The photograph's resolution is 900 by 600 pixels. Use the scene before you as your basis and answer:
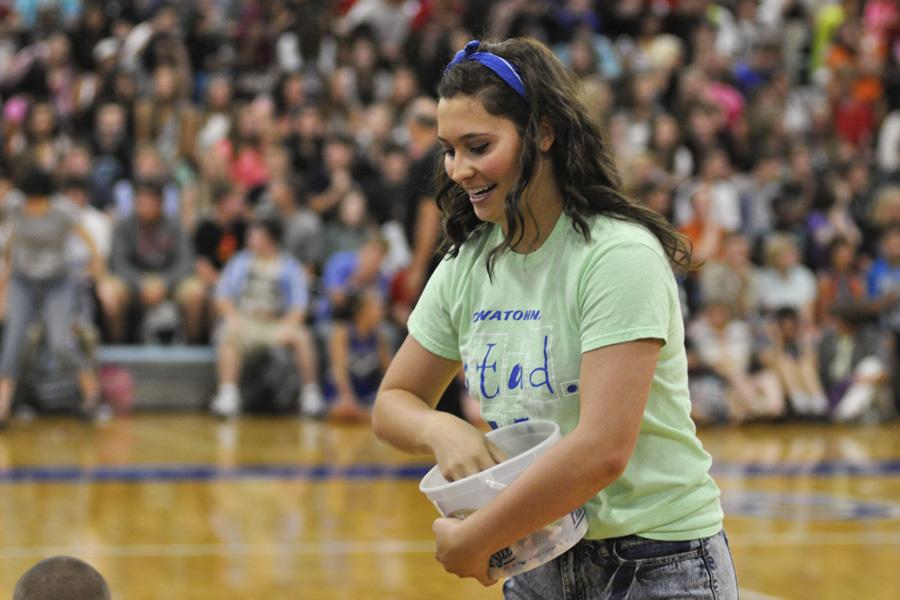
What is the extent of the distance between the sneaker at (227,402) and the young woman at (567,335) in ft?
27.9

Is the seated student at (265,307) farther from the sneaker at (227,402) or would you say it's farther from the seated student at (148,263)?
the seated student at (148,263)

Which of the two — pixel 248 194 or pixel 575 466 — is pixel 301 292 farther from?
pixel 575 466

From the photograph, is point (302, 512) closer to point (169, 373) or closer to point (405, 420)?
point (405, 420)

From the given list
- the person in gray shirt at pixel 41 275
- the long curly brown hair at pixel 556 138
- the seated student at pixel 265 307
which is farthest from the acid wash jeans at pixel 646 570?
the seated student at pixel 265 307

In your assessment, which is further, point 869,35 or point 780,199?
point 869,35

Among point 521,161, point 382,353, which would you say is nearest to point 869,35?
point 382,353

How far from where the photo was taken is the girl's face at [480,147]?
2.38m

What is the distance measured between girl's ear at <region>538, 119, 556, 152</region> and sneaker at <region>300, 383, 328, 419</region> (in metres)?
8.70

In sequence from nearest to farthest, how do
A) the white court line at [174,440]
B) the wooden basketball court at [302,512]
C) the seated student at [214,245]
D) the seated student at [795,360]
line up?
the wooden basketball court at [302,512], the white court line at [174,440], the seated student at [214,245], the seated student at [795,360]

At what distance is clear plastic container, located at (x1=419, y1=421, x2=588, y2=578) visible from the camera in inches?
91.1

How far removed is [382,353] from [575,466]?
8957 mm

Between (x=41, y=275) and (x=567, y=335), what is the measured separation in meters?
8.61

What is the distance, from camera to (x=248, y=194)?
1234 cm

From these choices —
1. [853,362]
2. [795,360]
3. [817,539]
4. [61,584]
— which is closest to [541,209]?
[61,584]
